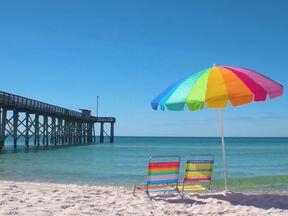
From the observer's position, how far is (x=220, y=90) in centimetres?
559

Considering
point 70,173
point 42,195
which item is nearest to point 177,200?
point 42,195

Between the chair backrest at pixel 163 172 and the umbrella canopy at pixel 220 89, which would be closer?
the umbrella canopy at pixel 220 89

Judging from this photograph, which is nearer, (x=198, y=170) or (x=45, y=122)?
(x=198, y=170)

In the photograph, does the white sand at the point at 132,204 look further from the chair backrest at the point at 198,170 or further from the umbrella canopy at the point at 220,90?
the umbrella canopy at the point at 220,90

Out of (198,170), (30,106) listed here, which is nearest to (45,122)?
(30,106)

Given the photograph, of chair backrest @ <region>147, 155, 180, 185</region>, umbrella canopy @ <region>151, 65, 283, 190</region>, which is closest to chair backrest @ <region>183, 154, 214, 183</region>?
chair backrest @ <region>147, 155, 180, 185</region>

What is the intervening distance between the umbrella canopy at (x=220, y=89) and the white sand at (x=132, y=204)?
1.45 m

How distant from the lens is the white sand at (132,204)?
5.56 meters

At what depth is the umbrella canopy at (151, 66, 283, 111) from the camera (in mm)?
5512

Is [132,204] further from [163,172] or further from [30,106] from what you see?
[30,106]

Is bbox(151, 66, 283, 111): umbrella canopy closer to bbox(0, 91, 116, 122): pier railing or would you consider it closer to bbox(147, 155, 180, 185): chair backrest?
bbox(147, 155, 180, 185): chair backrest

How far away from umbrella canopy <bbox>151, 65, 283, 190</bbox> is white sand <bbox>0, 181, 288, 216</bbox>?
1.45 m

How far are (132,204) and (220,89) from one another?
215 centimetres

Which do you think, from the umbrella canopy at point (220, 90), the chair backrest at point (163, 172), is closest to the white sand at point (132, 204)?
the chair backrest at point (163, 172)
